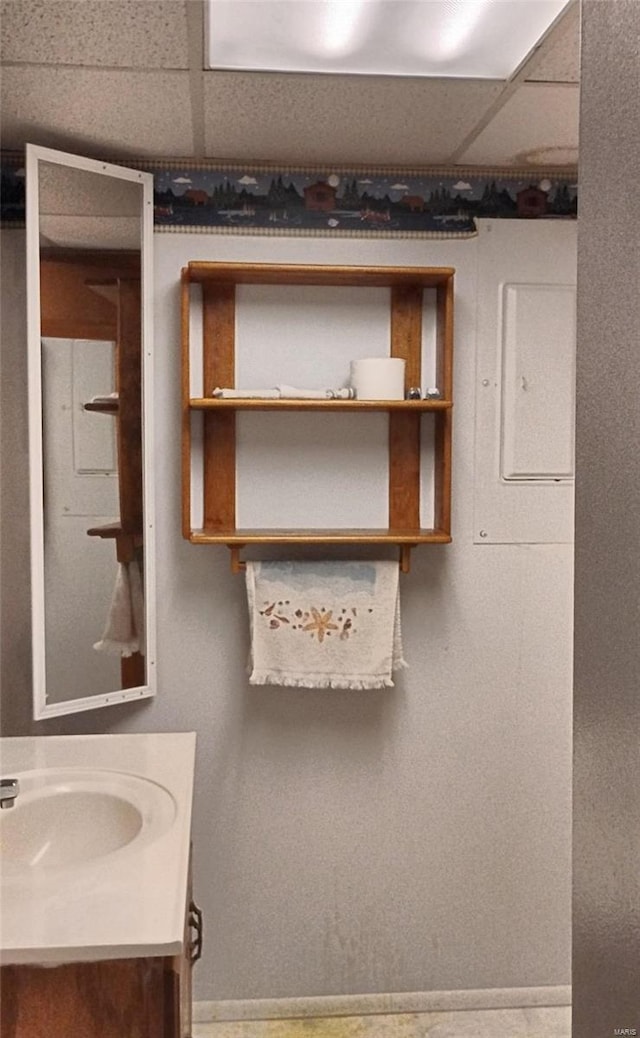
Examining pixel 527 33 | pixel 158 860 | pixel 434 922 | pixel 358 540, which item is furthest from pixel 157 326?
pixel 434 922

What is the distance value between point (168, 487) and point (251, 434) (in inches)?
9.3

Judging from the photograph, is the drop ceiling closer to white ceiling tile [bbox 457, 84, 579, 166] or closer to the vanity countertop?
white ceiling tile [bbox 457, 84, 579, 166]

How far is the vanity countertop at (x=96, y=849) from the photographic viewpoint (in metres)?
1.13

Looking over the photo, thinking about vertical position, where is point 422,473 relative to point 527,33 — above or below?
below

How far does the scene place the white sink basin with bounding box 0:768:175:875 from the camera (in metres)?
1.58

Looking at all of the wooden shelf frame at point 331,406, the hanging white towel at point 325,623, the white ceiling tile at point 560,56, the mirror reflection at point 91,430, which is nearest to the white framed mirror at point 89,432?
the mirror reflection at point 91,430

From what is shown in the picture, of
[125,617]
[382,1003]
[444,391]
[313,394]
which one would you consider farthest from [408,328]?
[382,1003]

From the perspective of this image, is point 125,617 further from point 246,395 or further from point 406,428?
point 406,428

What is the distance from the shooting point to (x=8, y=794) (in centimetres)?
154

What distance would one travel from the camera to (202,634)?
216 cm

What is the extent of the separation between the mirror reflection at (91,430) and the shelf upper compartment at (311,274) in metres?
0.19

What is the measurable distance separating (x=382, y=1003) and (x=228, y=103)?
2.09 m

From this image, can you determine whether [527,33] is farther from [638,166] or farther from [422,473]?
[638,166]

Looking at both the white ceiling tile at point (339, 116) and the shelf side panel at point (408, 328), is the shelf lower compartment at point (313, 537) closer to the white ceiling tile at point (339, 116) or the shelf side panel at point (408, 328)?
the shelf side panel at point (408, 328)
